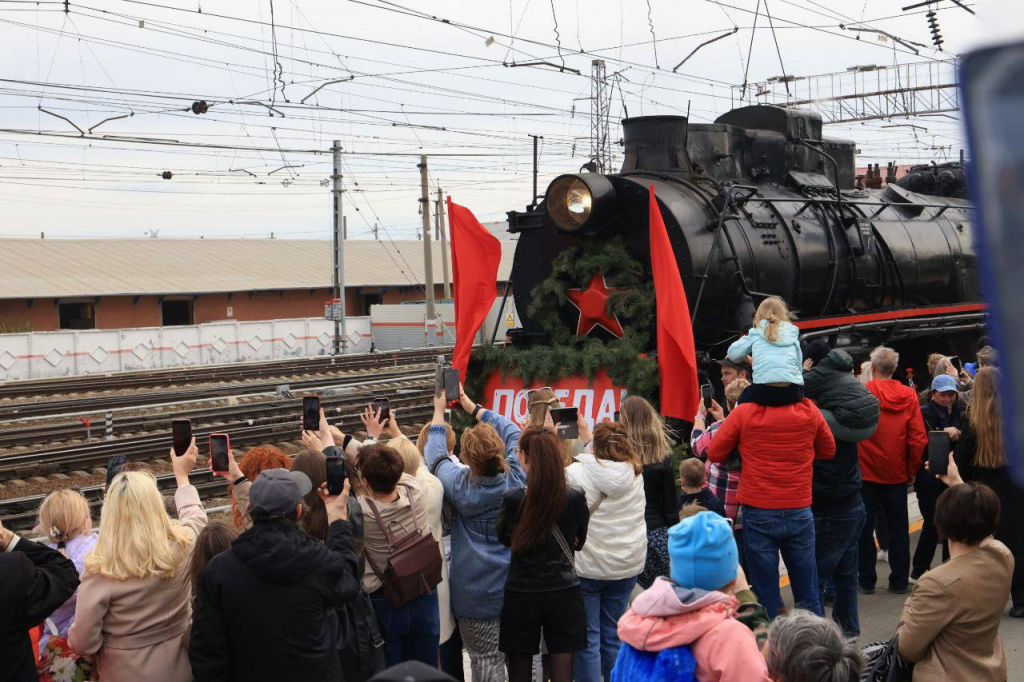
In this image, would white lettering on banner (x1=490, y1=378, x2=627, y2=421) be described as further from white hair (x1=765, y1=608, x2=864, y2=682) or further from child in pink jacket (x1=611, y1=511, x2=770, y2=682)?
white hair (x1=765, y1=608, x2=864, y2=682)

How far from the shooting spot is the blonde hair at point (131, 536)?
3.79 meters

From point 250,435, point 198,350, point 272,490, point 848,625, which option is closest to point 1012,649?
point 848,625

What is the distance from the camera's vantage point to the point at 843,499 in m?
6.15

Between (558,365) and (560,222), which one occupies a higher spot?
(560,222)

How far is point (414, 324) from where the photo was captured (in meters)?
36.8

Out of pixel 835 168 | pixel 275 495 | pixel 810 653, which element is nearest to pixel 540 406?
pixel 275 495

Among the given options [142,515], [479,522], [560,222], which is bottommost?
[479,522]

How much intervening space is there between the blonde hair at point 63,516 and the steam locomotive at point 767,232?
4.94m

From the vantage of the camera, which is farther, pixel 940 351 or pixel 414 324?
pixel 414 324

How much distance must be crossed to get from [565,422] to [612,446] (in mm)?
298

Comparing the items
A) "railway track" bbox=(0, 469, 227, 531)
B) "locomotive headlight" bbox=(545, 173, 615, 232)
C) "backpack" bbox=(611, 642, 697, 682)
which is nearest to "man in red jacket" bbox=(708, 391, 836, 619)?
"backpack" bbox=(611, 642, 697, 682)

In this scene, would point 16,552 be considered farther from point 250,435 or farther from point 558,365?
point 250,435

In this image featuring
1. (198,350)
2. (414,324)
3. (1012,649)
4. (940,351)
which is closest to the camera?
(1012,649)

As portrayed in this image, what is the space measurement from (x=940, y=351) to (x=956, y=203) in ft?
9.76
